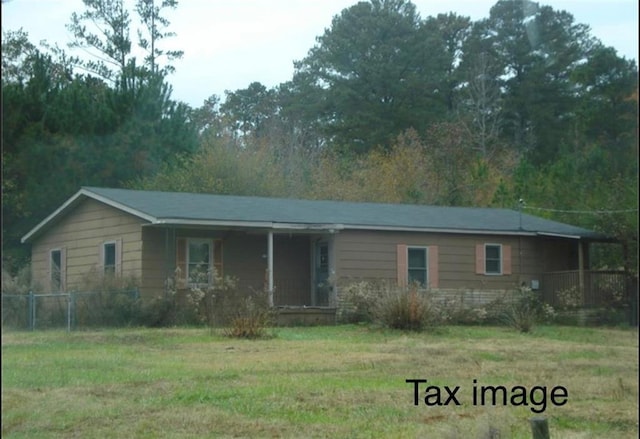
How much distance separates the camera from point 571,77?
21.9 metres

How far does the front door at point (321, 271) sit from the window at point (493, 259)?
4228 mm

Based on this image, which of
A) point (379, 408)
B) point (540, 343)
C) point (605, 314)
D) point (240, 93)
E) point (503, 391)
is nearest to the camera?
point (379, 408)

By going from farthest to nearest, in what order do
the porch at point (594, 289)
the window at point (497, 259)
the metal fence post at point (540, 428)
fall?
the window at point (497, 259) → the porch at point (594, 289) → the metal fence post at point (540, 428)

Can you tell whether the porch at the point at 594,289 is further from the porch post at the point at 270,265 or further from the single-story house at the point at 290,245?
the porch post at the point at 270,265

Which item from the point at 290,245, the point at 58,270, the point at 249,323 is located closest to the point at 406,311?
the point at 249,323

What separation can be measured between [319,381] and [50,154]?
1366 centimetres

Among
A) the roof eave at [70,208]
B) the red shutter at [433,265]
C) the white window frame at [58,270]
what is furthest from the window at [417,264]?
the white window frame at [58,270]

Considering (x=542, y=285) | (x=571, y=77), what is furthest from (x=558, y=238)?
(x=571, y=77)

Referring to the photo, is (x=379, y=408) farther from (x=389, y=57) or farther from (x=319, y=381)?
(x=389, y=57)

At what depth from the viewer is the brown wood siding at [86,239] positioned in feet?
69.6

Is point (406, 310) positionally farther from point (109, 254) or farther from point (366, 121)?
point (366, 121)

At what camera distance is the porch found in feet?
75.6

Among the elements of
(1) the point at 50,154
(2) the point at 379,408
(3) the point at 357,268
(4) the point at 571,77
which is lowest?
(2) the point at 379,408

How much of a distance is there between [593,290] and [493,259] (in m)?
2.60
